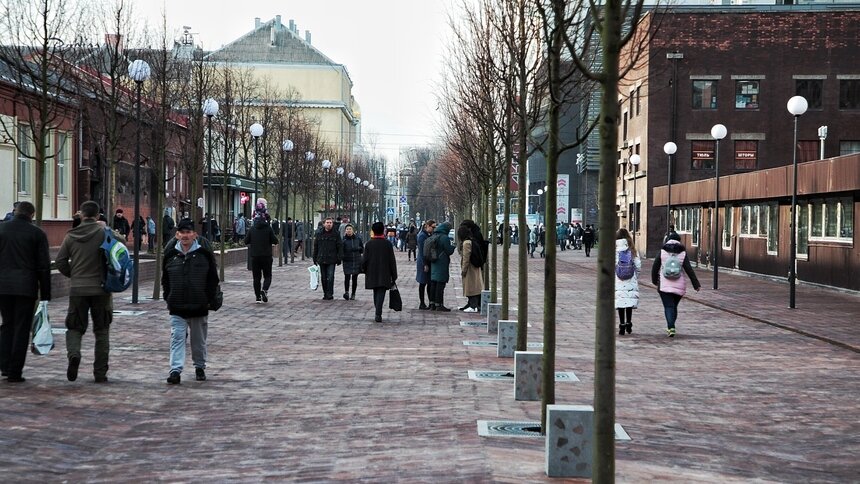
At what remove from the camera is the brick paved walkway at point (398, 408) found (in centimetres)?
789

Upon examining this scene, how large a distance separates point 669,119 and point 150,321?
133ft

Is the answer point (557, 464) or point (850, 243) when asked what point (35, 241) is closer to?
point (557, 464)

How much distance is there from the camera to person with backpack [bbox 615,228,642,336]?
1794 cm

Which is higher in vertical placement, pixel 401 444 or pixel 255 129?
pixel 255 129

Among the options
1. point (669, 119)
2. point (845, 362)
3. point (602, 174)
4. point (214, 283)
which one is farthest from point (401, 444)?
point (669, 119)

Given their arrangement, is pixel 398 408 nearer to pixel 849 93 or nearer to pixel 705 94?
pixel 705 94

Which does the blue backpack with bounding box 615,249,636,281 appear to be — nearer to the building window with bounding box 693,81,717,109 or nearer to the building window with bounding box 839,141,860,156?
the building window with bounding box 693,81,717,109

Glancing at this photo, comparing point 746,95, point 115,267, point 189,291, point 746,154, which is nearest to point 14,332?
point 115,267

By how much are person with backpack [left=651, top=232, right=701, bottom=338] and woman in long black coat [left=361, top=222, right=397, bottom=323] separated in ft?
15.6

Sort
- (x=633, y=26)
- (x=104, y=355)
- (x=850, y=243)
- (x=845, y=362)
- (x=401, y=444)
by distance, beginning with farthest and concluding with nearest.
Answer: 1. (x=850, y=243)
2. (x=845, y=362)
3. (x=104, y=355)
4. (x=401, y=444)
5. (x=633, y=26)

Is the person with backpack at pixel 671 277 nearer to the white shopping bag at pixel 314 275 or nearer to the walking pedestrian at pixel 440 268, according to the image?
the walking pedestrian at pixel 440 268

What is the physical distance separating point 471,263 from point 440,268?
844mm

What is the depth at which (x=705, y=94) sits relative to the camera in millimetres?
54750

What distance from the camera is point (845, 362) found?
14.7 meters
